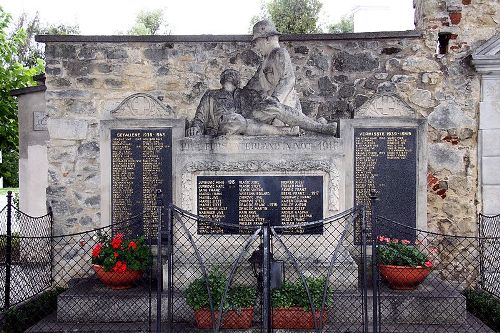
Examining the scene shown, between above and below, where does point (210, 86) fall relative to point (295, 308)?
above

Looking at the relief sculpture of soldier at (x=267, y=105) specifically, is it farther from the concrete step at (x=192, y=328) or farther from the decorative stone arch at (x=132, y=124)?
the concrete step at (x=192, y=328)

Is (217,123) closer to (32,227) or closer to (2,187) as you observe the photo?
(32,227)

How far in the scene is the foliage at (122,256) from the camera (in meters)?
6.29

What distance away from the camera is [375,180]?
7414 mm

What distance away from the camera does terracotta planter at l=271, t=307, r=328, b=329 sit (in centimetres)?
550

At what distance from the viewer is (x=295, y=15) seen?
71.3 feet

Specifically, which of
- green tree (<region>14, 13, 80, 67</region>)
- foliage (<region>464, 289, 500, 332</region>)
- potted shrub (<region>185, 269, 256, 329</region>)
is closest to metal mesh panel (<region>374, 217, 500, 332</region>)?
foliage (<region>464, 289, 500, 332</region>)

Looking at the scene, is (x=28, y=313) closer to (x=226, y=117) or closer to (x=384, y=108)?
(x=226, y=117)

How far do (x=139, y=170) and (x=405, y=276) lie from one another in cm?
372

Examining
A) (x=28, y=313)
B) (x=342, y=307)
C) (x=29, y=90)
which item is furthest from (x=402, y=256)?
(x=29, y=90)

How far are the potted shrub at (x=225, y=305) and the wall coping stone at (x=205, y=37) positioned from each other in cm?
375

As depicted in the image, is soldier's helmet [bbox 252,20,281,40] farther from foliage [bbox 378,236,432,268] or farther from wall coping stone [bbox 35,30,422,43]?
foliage [bbox 378,236,432,268]

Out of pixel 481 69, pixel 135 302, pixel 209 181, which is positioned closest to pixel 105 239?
pixel 135 302

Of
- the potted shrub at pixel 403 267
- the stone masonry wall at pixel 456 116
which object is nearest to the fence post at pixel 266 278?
the potted shrub at pixel 403 267
